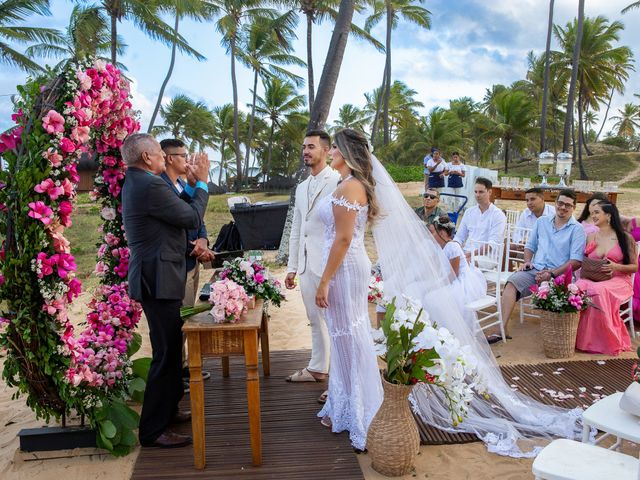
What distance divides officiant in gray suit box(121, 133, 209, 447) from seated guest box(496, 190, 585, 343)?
384 cm

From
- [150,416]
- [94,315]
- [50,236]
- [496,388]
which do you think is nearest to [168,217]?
[50,236]

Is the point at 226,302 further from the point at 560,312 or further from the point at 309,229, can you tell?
the point at 560,312

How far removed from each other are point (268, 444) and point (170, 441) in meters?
0.69

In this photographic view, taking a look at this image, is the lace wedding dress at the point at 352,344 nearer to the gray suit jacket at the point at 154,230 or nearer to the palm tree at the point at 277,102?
the gray suit jacket at the point at 154,230

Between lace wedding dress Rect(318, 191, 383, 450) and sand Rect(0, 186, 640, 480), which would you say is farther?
lace wedding dress Rect(318, 191, 383, 450)

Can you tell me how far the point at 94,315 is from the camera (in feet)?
12.8

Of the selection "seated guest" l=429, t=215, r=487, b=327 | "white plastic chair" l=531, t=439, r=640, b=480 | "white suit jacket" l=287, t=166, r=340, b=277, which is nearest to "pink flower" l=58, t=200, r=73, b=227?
"white suit jacket" l=287, t=166, r=340, b=277

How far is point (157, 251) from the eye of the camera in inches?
132

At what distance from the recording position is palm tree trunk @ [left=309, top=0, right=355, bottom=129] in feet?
31.9

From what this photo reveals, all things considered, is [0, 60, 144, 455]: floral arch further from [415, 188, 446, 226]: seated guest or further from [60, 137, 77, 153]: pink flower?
[415, 188, 446, 226]: seated guest

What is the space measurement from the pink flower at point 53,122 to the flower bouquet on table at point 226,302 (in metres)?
1.35

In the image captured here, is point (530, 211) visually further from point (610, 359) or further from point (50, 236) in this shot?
point (50, 236)

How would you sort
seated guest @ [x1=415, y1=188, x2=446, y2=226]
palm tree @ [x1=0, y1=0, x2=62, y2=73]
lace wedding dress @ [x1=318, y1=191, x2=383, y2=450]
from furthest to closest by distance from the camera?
palm tree @ [x1=0, y1=0, x2=62, y2=73] < seated guest @ [x1=415, y1=188, x2=446, y2=226] < lace wedding dress @ [x1=318, y1=191, x2=383, y2=450]

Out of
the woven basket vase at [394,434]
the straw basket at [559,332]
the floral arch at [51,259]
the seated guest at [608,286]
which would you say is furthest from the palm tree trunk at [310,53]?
the woven basket vase at [394,434]
